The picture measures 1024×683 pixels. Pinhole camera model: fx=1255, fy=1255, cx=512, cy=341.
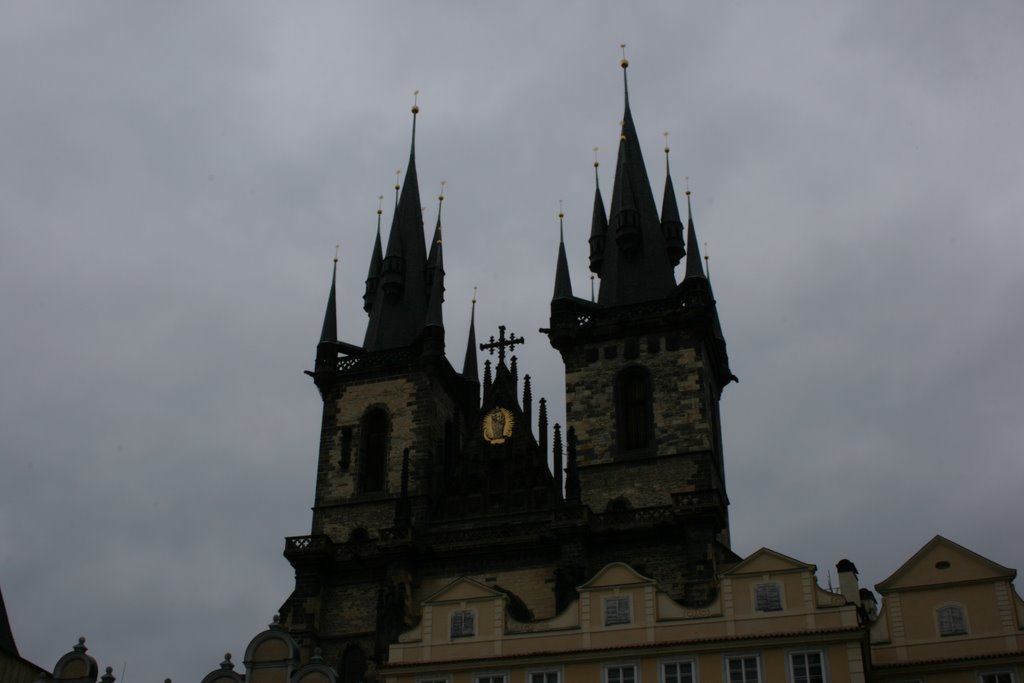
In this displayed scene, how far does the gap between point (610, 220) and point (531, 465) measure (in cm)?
1113

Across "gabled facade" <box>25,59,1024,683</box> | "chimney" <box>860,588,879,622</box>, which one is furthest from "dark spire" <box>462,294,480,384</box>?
"chimney" <box>860,588,879,622</box>

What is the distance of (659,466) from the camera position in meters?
40.1

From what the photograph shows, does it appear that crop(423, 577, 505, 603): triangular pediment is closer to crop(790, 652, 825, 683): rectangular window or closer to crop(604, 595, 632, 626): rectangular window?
crop(604, 595, 632, 626): rectangular window

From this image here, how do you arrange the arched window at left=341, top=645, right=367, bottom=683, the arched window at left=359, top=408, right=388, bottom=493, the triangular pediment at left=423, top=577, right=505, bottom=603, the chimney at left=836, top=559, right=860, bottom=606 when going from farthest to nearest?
the arched window at left=359, top=408, right=388, bottom=493 → the arched window at left=341, top=645, right=367, bottom=683 → the chimney at left=836, top=559, right=860, bottom=606 → the triangular pediment at left=423, top=577, right=505, bottom=603

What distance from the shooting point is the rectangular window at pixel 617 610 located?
27.3 metres

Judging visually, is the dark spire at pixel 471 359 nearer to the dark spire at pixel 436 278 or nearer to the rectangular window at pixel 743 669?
the dark spire at pixel 436 278

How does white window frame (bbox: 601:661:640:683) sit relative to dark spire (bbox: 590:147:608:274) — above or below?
below

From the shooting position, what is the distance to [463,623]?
93.6ft

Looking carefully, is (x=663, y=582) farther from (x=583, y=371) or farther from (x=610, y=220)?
(x=610, y=220)

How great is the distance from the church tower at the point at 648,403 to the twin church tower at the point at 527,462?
0.05 m

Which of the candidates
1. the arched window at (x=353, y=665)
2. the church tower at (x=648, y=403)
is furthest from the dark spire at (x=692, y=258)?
the arched window at (x=353, y=665)

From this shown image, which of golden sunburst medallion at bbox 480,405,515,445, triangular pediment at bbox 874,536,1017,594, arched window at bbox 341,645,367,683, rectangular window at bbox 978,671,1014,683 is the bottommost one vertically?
rectangular window at bbox 978,671,1014,683

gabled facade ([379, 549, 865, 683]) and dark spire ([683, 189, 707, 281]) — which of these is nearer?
gabled facade ([379, 549, 865, 683])

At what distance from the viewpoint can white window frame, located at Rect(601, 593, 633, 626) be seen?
89.4 ft
